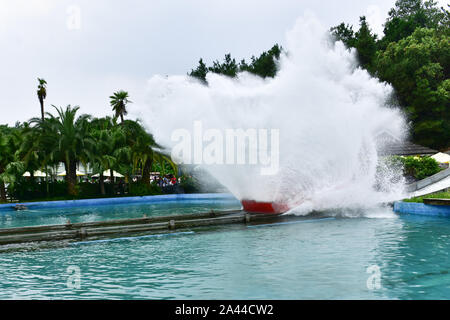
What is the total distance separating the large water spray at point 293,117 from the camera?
15414 mm

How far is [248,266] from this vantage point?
8.88 metres

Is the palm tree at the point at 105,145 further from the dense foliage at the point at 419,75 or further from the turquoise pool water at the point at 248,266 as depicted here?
the dense foliage at the point at 419,75

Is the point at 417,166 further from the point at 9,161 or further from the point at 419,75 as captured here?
the point at 9,161

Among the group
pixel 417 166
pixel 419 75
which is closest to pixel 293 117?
pixel 417 166

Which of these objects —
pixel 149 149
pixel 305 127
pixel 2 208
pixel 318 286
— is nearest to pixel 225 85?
pixel 305 127

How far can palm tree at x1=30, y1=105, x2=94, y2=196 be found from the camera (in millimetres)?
28688

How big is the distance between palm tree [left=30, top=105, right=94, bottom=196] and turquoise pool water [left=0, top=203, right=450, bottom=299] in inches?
710

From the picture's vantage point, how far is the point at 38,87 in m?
41.0

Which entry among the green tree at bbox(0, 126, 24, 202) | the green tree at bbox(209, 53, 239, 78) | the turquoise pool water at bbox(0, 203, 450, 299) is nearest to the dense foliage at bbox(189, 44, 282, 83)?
the green tree at bbox(209, 53, 239, 78)

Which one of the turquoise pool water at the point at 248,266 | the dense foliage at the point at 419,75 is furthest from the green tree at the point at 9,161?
the dense foliage at the point at 419,75

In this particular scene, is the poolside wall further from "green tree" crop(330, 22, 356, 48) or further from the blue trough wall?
"green tree" crop(330, 22, 356, 48)

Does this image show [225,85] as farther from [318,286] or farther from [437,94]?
[437,94]

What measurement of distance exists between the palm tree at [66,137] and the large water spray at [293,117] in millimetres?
14087
